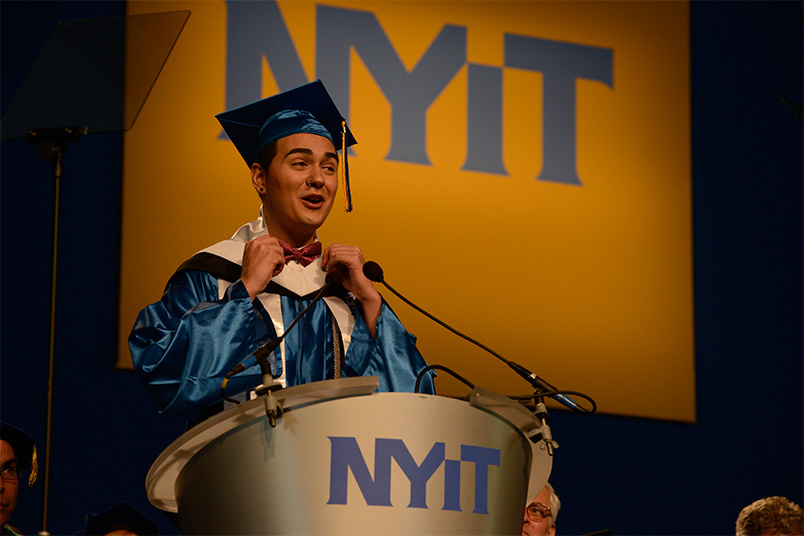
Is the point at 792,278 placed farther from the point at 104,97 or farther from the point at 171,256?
the point at 104,97

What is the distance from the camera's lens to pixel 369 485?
1572 mm

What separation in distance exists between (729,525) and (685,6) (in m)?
2.12

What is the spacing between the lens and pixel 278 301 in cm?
245

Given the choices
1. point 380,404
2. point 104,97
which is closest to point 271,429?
point 380,404

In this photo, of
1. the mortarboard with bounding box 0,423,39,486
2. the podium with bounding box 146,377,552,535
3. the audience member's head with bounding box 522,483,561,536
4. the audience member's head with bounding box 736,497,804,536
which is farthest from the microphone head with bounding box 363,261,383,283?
the audience member's head with bounding box 736,497,804,536

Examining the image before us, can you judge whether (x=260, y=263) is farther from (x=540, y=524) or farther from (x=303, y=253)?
(x=540, y=524)

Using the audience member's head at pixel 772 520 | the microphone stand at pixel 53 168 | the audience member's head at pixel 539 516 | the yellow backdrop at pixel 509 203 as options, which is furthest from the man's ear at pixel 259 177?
the audience member's head at pixel 772 520

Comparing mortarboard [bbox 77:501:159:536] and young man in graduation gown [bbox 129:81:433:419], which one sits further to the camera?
mortarboard [bbox 77:501:159:536]

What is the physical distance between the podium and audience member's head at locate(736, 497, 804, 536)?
1.95 meters

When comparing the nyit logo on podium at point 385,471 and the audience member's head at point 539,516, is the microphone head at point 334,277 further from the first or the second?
the audience member's head at point 539,516

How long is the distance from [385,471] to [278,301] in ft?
3.05

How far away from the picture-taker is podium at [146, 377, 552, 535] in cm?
157

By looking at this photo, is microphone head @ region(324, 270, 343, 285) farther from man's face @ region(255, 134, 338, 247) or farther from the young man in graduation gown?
man's face @ region(255, 134, 338, 247)

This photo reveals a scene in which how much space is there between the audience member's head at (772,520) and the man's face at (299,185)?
5.63ft
